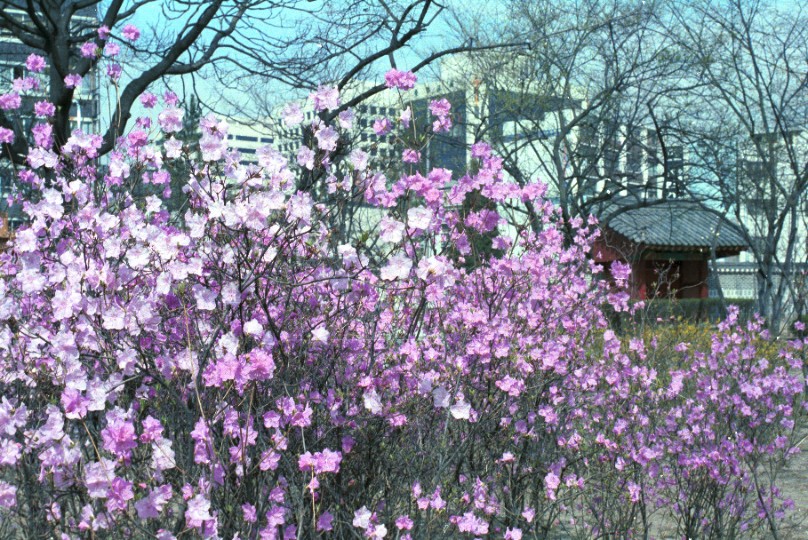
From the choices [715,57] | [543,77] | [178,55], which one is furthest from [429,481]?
[543,77]

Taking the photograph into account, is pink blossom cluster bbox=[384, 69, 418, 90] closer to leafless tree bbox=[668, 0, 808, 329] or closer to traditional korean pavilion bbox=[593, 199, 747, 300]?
leafless tree bbox=[668, 0, 808, 329]

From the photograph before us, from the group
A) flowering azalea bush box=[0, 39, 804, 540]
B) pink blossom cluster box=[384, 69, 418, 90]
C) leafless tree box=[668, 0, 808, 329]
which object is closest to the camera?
flowering azalea bush box=[0, 39, 804, 540]

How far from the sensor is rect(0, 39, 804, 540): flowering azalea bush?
271 cm

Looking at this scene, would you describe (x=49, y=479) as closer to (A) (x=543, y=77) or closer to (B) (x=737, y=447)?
(B) (x=737, y=447)

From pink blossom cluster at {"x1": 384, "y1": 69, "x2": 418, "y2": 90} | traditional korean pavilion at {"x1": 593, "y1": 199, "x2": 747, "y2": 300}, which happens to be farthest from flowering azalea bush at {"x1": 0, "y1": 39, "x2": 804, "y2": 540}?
traditional korean pavilion at {"x1": 593, "y1": 199, "x2": 747, "y2": 300}

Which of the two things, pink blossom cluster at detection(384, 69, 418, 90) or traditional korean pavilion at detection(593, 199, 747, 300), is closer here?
pink blossom cluster at detection(384, 69, 418, 90)

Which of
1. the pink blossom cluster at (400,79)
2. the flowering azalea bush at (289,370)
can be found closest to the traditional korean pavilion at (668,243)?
the flowering azalea bush at (289,370)

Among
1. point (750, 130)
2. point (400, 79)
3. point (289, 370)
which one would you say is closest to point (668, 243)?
point (750, 130)

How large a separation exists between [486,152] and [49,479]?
2.20m

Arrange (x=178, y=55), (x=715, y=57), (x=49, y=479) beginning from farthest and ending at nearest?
(x=715, y=57)
(x=178, y=55)
(x=49, y=479)

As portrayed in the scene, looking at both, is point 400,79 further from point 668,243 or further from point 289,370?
point 668,243

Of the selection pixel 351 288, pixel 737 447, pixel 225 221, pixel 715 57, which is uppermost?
pixel 715 57

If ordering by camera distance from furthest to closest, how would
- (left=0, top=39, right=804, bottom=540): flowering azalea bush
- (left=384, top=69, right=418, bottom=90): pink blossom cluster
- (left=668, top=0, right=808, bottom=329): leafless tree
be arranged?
(left=668, top=0, right=808, bottom=329): leafless tree < (left=384, top=69, right=418, bottom=90): pink blossom cluster < (left=0, top=39, right=804, bottom=540): flowering azalea bush

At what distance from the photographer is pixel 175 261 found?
2.95 m
